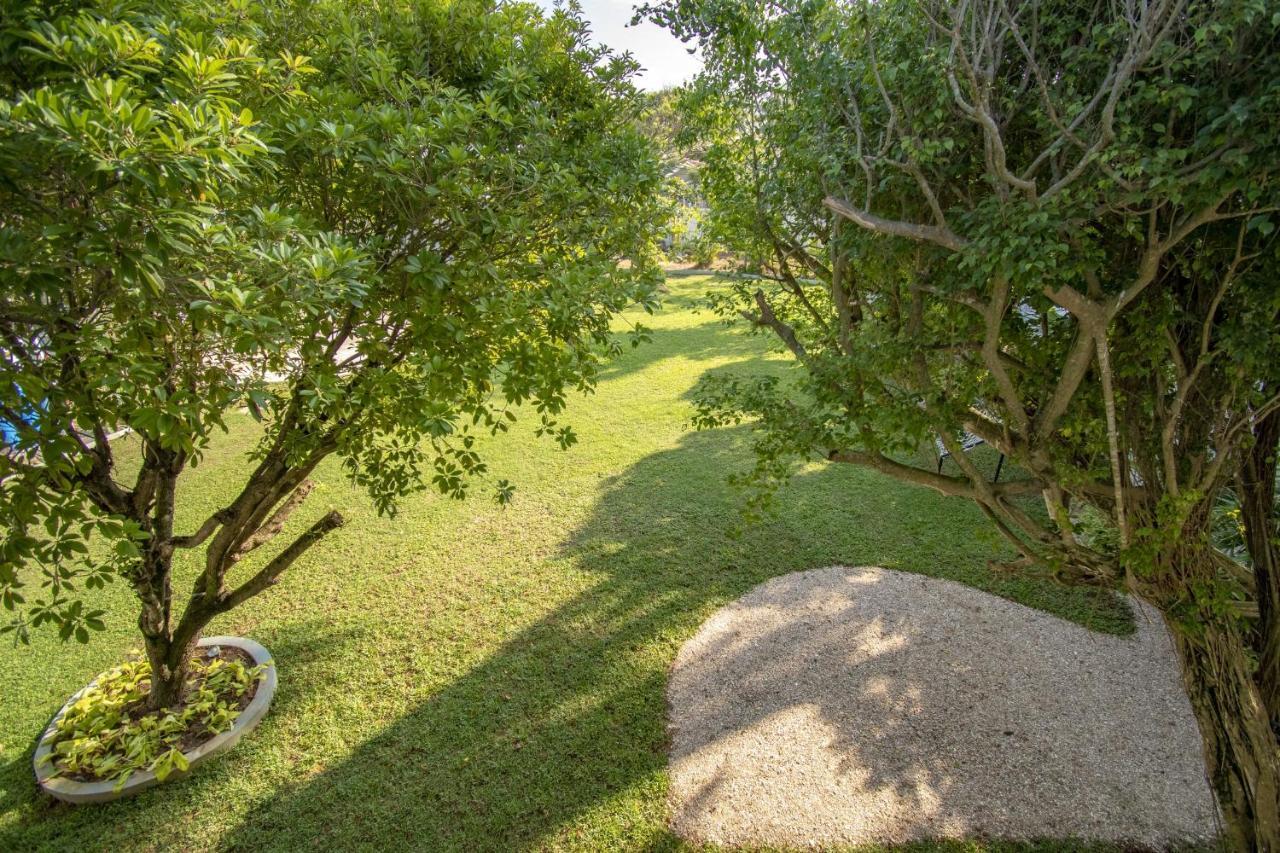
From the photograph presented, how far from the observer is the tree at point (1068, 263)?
1.78m

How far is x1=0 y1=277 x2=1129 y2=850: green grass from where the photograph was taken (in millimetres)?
3449

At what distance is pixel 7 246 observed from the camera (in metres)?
1.48

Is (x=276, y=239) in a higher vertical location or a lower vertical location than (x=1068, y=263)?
higher

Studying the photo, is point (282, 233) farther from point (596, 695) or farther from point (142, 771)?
point (142, 771)

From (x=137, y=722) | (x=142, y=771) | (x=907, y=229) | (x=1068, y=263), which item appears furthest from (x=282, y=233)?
(x=137, y=722)

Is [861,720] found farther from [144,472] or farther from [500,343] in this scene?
[144,472]

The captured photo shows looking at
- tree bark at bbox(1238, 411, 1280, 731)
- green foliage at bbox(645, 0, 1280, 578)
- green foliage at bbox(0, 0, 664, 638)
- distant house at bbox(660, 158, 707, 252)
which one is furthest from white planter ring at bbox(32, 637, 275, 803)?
tree bark at bbox(1238, 411, 1280, 731)

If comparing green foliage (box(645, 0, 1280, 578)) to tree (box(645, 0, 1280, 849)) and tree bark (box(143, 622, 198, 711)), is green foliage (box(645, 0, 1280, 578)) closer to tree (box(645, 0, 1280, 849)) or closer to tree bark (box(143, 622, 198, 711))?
tree (box(645, 0, 1280, 849))

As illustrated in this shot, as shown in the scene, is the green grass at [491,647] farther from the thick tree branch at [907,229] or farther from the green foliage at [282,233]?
the thick tree branch at [907,229]

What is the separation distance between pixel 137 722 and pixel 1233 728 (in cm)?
571

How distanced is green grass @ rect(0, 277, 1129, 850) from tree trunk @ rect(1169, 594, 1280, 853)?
0.87 metres

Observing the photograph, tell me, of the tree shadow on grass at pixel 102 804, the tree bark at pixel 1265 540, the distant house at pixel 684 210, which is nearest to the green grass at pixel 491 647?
the tree shadow on grass at pixel 102 804

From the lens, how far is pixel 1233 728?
2.57 meters

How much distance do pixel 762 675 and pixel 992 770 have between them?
139cm
